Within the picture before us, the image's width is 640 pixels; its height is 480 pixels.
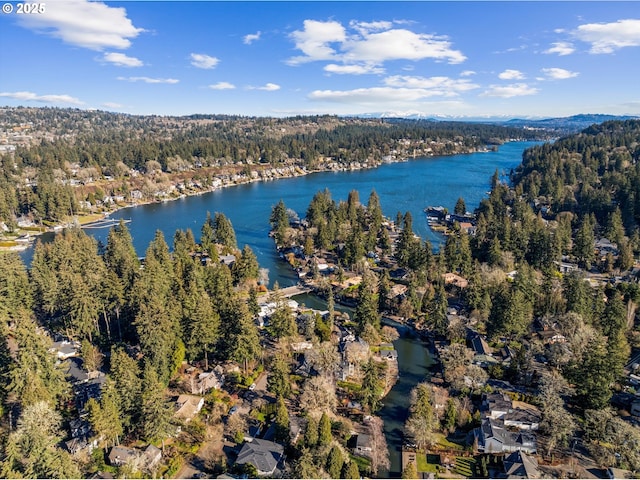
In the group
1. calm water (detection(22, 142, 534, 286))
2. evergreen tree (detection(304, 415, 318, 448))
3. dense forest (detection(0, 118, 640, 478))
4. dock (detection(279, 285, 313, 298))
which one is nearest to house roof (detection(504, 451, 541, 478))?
dense forest (detection(0, 118, 640, 478))

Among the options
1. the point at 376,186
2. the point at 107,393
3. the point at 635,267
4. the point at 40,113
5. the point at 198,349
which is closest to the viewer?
the point at 107,393

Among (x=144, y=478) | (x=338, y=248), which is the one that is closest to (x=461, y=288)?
(x=338, y=248)

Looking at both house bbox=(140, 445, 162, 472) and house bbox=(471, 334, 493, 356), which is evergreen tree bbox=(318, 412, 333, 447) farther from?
house bbox=(471, 334, 493, 356)

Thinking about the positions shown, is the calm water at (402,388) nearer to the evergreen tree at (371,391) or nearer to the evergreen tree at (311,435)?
the evergreen tree at (371,391)

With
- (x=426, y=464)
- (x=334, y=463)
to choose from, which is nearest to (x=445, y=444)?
(x=426, y=464)

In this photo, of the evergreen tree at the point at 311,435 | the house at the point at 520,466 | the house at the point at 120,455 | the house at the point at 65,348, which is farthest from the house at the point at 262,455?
the house at the point at 65,348

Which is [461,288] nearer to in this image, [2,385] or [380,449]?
[380,449]
